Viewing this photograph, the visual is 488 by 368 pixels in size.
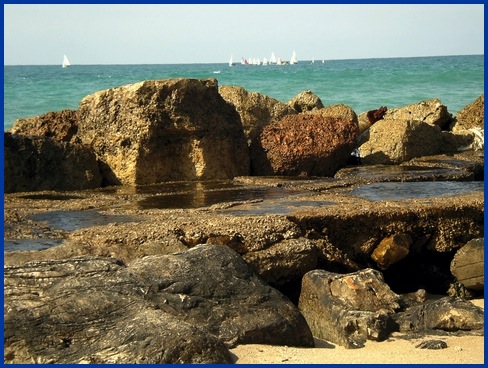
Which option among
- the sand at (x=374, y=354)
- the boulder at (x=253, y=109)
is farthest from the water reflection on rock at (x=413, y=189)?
the boulder at (x=253, y=109)

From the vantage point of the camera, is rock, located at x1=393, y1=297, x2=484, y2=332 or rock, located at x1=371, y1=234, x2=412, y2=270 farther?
rock, located at x1=371, y1=234, x2=412, y2=270

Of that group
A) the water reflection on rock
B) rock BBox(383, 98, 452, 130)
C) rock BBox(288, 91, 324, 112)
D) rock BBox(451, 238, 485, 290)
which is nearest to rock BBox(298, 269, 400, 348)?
rock BBox(451, 238, 485, 290)

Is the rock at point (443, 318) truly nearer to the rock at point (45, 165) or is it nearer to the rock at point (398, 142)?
the rock at point (45, 165)

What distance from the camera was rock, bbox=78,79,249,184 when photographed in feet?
32.1

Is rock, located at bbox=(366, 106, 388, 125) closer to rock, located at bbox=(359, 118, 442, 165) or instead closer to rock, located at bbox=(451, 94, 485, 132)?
rock, located at bbox=(451, 94, 485, 132)

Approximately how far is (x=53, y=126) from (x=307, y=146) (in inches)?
124

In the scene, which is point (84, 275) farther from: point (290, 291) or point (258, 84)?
point (258, 84)

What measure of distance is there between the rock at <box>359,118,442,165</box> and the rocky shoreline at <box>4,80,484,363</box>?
2 cm

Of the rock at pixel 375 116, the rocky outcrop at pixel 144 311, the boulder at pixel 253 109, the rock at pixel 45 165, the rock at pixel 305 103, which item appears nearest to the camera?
the rocky outcrop at pixel 144 311

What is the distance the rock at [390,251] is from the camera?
22.3 ft

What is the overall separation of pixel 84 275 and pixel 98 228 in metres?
1.36

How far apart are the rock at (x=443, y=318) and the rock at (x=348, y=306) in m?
0.14

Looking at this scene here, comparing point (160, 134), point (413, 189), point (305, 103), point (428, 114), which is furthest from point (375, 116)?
point (413, 189)

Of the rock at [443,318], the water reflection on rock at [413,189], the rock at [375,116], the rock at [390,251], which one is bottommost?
the rock at [443,318]
